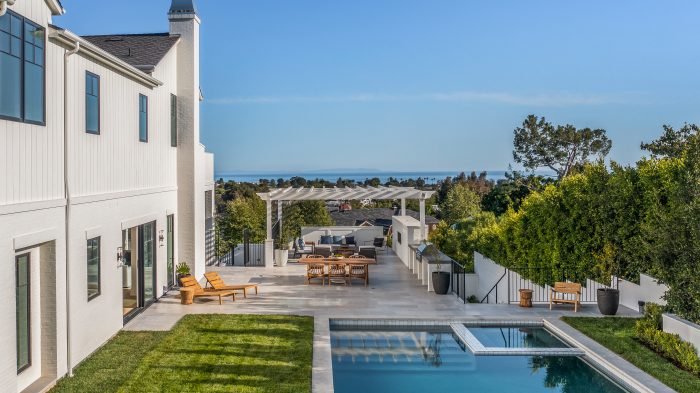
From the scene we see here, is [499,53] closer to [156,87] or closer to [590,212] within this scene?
[590,212]

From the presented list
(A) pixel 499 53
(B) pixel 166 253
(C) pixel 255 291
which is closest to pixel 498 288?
(C) pixel 255 291

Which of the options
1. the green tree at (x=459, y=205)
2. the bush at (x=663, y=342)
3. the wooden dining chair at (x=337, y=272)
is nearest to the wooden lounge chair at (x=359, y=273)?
the wooden dining chair at (x=337, y=272)

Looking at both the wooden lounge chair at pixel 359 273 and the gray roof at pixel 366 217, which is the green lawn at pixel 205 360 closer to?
the wooden lounge chair at pixel 359 273

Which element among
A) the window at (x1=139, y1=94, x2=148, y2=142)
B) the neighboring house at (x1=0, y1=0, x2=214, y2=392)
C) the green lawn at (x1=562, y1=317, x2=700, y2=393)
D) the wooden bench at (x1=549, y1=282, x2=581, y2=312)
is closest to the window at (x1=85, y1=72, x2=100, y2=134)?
the neighboring house at (x1=0, y1=0, x2=214, y2=392)

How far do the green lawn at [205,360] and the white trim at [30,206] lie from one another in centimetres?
258

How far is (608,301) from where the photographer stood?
14359 millimetres

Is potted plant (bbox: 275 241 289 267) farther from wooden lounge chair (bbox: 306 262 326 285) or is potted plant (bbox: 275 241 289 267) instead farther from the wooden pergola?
wooden lounge chair (bbox: 306 262 326 285)

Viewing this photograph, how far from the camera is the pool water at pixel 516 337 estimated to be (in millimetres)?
12439

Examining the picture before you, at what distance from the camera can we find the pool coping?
942 centimetres

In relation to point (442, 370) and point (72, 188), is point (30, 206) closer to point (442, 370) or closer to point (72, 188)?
point (72, 188)

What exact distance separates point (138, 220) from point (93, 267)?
262 cm

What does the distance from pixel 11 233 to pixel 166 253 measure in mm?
8772

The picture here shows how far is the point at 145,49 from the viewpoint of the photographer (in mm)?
16125

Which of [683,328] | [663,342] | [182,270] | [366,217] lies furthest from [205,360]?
[366,217]
